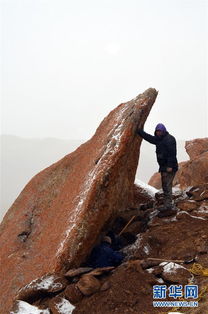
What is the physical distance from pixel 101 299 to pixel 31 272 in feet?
7.80

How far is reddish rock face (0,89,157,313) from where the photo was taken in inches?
336

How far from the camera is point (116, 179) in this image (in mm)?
9844

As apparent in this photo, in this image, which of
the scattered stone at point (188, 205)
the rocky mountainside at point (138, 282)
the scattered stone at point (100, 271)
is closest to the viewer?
the rocky mountainside at point (138, 282)

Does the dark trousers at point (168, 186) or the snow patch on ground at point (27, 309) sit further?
the dark trousers at point (168, 186)

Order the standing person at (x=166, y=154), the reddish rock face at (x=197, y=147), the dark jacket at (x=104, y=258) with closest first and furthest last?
1. the dark jacket at (x=104, y=258)
2. the standing person at (x=166, y=154)
3. the reddish rock face at (x=197, y=147)

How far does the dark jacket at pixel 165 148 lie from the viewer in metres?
10.9

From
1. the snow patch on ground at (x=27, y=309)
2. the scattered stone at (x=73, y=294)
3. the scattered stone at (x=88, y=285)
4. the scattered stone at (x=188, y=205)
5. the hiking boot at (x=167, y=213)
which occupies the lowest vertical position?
the snow patch on ground at (x=27, y=309)

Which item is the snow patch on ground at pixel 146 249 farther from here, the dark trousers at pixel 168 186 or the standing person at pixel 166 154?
the dark trousers at pixel 168 186

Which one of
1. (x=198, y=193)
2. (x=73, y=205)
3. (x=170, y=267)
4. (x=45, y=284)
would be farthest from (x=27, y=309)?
(x=198, y=193)

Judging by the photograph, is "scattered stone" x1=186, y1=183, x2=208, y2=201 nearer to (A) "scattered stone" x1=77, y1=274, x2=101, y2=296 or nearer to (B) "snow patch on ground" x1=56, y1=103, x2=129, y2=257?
(B) "snow patch on ground" x1=56, y1=103, x2=129, y2=257

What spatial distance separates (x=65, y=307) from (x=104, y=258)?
2.07m

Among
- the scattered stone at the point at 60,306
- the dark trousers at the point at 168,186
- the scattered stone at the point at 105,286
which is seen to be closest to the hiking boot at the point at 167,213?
the dark trousers at the point at 168,186

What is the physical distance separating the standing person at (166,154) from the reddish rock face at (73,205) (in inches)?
24.6

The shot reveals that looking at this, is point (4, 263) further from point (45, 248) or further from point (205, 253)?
point (205, 253)
